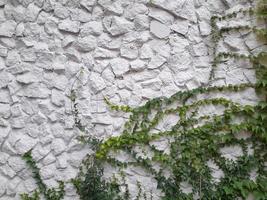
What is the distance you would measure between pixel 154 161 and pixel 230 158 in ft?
2.08

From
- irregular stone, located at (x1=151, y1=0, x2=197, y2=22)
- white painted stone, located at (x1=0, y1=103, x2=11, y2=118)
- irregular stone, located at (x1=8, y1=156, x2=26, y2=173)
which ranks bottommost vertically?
irregular stone, located at (x1=8, y1=156, x2=26, y2=173)

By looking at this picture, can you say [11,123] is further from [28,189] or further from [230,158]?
[230,158]

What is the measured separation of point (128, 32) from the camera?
272 cm

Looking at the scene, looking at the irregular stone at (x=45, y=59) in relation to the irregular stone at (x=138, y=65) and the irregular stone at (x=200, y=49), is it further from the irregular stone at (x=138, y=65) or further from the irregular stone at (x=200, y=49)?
the irregular stone at (x=200, y=49)

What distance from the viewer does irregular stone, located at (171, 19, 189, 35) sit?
8.89ft

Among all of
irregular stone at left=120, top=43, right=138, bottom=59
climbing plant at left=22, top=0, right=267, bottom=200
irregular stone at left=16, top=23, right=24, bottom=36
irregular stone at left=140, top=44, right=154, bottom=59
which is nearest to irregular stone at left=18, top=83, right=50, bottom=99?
climbing plant at left=22, top=0, right=267, bottom=200

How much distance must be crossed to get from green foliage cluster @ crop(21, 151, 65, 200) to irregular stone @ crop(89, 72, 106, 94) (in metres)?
0.80

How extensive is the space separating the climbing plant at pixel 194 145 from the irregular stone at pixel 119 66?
276 millimetres

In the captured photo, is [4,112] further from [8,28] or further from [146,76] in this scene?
[146,76]

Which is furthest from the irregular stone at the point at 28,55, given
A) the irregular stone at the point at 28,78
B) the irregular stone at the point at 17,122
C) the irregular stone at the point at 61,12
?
the irregular stone at the point at 17,122

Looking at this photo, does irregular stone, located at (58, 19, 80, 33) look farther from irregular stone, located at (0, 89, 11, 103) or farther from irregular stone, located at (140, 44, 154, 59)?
irregular stone, located at (0, 89, 11, 103)

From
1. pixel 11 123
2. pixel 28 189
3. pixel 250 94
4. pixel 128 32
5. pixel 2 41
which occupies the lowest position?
pixel 28 189

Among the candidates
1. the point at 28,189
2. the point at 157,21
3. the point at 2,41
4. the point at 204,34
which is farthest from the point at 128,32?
the point at 28,189

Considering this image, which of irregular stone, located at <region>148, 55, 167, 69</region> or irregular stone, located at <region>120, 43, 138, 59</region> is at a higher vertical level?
irregular stone, located at <region>120, 43, 138, 59</region>
